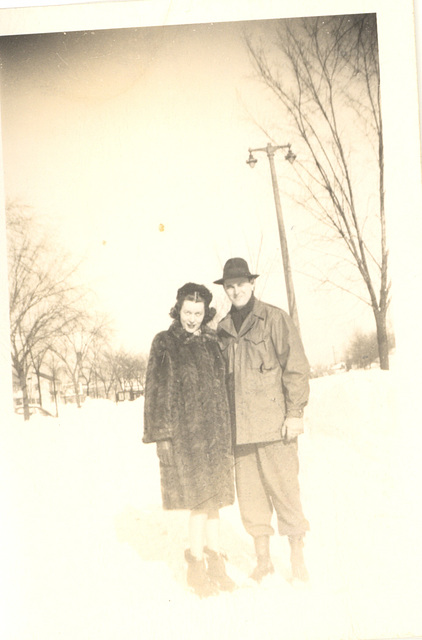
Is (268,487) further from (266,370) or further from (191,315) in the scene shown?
(191,315)

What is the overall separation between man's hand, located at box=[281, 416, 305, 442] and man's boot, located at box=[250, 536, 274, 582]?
30cm

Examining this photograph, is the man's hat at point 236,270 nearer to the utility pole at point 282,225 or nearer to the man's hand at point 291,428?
the utility pole at point 282,225

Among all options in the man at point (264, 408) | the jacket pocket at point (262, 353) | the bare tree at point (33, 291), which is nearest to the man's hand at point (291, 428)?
the man at point (264, 408)

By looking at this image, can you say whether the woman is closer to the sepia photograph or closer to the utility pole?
the sepia photograph

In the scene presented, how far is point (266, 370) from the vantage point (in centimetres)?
203

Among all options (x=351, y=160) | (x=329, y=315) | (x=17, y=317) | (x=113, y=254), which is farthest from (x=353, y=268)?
(x=17, y=317)

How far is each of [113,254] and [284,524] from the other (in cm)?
93

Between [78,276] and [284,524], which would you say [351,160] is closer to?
[78,276]

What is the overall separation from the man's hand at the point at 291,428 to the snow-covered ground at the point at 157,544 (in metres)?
0.03

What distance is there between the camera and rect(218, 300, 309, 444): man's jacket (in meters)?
2.03

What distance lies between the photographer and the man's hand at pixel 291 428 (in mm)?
2027

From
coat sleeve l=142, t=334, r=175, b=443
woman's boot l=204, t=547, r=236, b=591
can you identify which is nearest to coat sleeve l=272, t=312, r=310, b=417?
coat sleeve l=142, t=334, r=175, b=443

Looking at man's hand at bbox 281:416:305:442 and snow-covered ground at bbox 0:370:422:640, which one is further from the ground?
man's hand at bbox 281:416:305:442

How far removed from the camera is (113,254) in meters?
2.04
